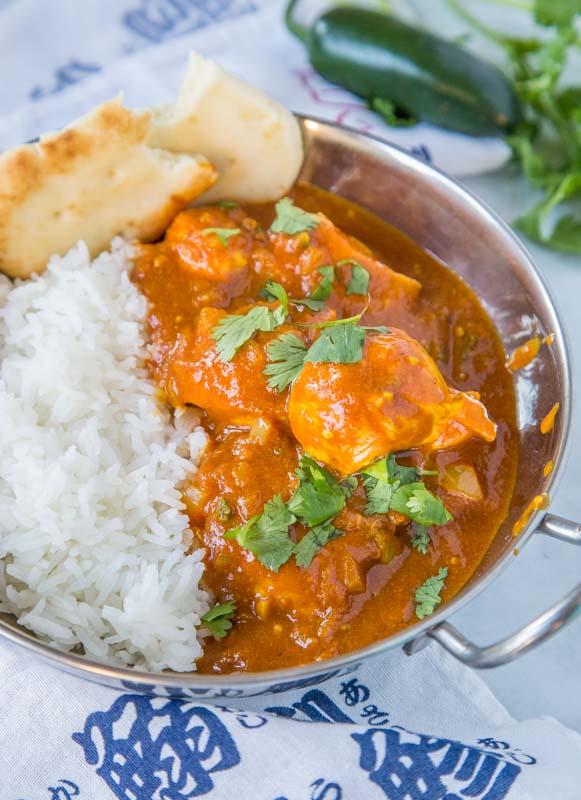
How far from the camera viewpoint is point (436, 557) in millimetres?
3205

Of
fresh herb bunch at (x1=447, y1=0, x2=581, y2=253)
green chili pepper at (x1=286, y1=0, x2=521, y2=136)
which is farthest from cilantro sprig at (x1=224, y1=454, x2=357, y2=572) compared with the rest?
green chili pepper at (x1=286, y1=0, x2=521, y2=136)

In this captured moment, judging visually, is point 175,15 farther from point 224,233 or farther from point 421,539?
point 421,539

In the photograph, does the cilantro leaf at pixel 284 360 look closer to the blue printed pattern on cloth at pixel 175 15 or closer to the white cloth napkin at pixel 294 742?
the white cloth napkin at pixel 294 742

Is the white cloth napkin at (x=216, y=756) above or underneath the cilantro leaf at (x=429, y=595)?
underneath

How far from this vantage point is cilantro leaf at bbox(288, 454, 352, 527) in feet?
10.1

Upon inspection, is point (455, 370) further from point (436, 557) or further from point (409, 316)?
point (436, 557)

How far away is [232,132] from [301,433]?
1523 millimetres

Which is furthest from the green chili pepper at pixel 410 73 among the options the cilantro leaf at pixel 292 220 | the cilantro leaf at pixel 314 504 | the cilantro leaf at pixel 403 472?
the cilantro leaf at pixel 314 504

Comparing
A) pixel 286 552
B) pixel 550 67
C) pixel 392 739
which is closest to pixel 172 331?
pixel 286 552

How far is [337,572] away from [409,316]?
1.20 m

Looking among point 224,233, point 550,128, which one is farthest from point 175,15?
point 224,233

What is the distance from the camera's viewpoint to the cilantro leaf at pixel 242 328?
3.28 meters

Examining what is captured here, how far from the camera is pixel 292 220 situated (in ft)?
12.5

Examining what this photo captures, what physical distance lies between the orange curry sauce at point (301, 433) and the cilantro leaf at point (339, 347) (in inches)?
1.8
